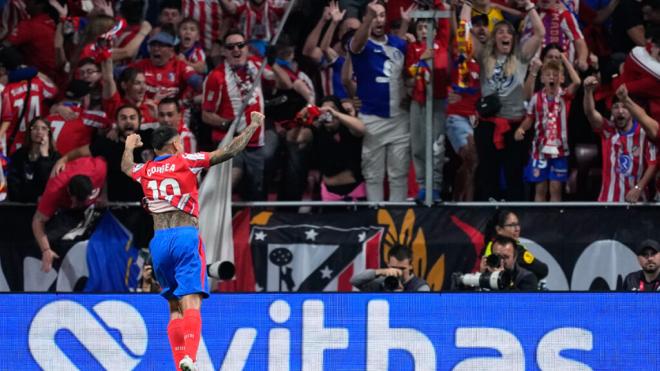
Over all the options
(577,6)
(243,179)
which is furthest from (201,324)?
(577,6)

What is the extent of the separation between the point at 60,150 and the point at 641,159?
18.5ft

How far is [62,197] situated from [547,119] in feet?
15.5

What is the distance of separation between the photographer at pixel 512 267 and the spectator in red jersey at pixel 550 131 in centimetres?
172

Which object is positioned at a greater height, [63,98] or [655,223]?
[63,98]

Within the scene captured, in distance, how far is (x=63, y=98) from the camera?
14812mm

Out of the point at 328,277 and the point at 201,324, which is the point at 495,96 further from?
the point at 201,324

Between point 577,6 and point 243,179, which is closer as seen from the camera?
point 243,179

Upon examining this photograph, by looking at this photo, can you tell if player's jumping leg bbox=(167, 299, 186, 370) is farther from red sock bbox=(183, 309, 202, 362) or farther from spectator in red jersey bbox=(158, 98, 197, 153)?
spectator in red jersey bbox=(158, 98, 197, 153)

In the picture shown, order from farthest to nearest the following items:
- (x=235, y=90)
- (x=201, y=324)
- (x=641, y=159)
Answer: (x=235, y=90) → (x=641, y=159) → (x=201, y=324)

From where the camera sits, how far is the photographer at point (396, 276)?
39.5 ft

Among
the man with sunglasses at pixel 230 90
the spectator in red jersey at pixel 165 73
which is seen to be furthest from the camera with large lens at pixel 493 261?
the spectator in red jersey at pixel 165 73

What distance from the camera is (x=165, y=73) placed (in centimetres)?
1490

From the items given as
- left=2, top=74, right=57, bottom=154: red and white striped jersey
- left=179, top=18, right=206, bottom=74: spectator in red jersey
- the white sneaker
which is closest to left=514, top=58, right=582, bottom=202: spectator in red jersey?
left=179, top=18, right=206, bottom=74: spectator in red jersey

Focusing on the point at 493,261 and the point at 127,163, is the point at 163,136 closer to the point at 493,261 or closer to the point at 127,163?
the point at 127,163
